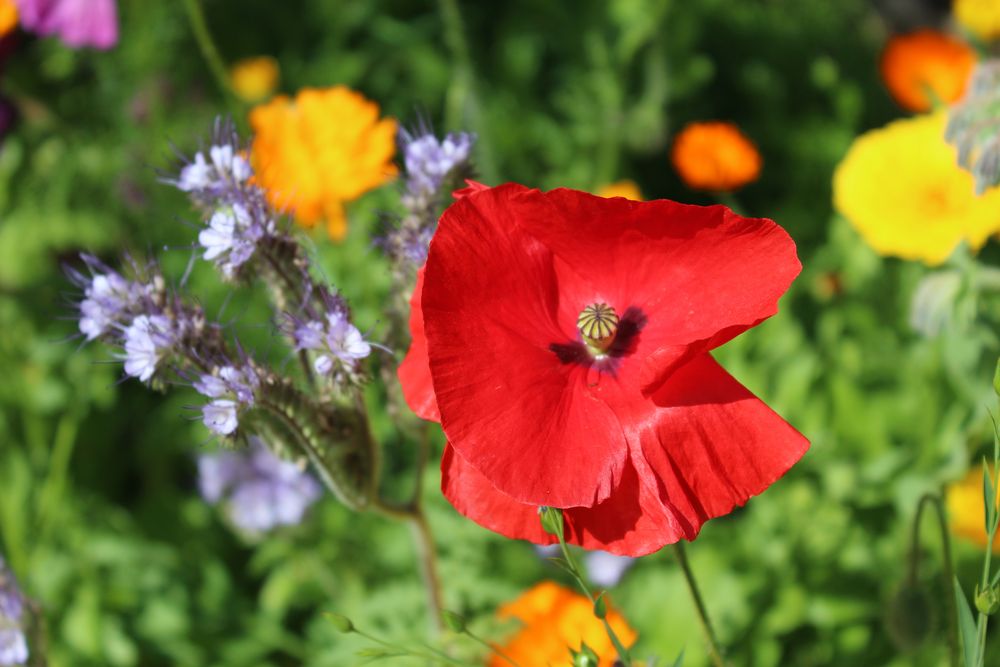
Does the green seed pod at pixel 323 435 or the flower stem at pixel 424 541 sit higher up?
the green seed pod at pixel 323 435

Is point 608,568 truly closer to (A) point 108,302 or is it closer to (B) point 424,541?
(B) point 424,541

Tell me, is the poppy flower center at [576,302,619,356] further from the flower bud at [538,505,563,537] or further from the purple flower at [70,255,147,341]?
the purple flower at [70,255,147,341]

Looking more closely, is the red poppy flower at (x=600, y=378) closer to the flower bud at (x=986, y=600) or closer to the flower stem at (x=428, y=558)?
the flower bud at (x=986, y=600)

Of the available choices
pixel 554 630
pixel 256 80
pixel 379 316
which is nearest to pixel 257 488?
pixel 379 316

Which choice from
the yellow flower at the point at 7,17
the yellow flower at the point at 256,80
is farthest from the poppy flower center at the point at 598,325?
the yellow flower at the point at 256,80

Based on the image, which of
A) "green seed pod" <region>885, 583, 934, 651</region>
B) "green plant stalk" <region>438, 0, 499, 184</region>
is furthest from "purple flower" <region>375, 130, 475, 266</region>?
"green plant stalk" <region>438, 0, 499, 184</region>

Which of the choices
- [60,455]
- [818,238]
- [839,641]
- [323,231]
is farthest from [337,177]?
[818,238]
